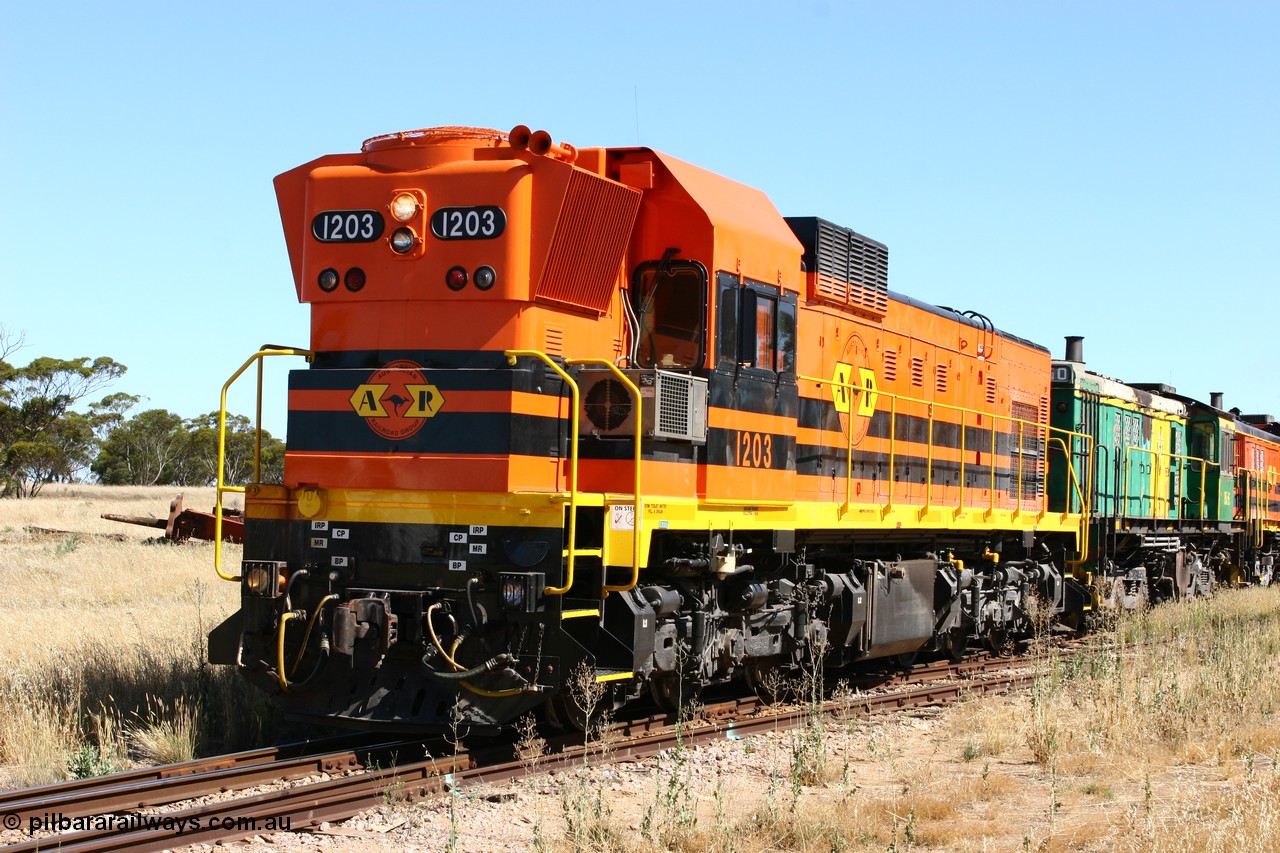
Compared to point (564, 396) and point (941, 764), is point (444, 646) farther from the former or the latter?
point (941, 764)

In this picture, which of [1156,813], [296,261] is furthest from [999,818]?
[296,261]

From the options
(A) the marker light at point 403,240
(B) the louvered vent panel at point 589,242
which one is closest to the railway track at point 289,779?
(B) the louvered vent panel at point 589,242

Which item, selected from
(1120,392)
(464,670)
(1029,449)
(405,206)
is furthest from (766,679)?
(1120,392)

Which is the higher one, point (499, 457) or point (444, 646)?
point (499, 457)

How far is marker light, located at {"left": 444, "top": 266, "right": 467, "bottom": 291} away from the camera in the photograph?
8.51 metres

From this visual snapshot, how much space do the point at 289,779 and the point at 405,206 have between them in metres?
3.69

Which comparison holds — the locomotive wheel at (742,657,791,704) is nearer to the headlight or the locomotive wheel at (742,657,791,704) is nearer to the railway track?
the railway track

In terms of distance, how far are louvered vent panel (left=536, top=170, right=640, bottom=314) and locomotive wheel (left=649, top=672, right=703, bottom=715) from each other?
275cm

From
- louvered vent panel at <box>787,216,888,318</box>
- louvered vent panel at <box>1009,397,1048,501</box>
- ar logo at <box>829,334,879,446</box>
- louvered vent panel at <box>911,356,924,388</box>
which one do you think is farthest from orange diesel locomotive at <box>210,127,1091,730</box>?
louvered vent panel at <box>1009,397,1048,501</box>

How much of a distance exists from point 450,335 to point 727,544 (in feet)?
8.27

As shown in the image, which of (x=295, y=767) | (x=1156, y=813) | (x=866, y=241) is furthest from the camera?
(x=866, y=241)

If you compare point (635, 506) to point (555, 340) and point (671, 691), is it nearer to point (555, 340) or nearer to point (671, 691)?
point (555, 340)

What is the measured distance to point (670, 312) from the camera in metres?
9.52

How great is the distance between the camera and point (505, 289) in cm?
840
